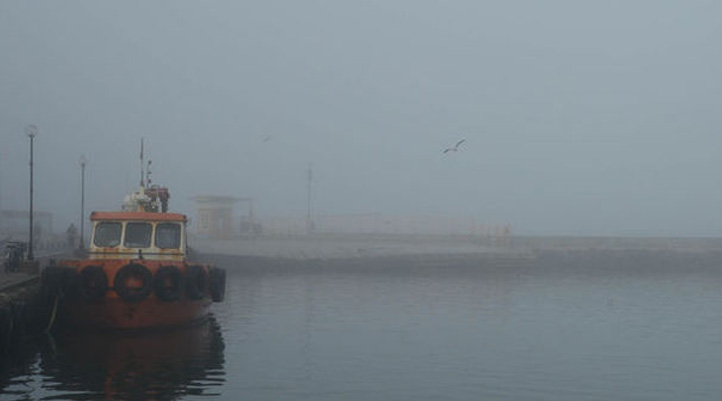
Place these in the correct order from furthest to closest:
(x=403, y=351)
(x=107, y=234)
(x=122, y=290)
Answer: (x=107, y=234) < (x=122, y=290) < (x=403, y=351)

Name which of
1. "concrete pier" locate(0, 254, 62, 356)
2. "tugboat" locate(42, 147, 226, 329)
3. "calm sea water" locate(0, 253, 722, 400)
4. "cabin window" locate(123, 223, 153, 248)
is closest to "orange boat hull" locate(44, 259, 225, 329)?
"tugboat" locate(42, 147, 226, 329)

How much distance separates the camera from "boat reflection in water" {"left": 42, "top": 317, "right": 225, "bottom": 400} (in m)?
18.5

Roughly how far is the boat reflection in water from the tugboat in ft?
1.70

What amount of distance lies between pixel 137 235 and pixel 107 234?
969 mm

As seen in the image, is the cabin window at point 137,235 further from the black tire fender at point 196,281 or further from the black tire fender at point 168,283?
the black tire fender at point 168,283

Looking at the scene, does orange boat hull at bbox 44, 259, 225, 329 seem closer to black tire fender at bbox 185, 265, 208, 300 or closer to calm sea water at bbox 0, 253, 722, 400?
black tire fender at bbox 185, 265, 208, 300

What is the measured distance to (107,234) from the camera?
27766 mm

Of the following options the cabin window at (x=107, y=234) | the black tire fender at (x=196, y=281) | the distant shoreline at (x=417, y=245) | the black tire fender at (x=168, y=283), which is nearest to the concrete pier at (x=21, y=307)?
the cabin window at (x=107, y=234)

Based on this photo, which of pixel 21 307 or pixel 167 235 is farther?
pixel 167 235

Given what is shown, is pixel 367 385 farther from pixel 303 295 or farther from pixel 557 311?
pixel 303 295

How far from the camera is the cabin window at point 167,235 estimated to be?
27.9m

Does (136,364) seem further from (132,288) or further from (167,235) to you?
(167,235)

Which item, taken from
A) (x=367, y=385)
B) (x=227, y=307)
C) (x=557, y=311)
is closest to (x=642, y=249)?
(x=557, y=311)

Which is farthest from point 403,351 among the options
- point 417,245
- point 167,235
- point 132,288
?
point 417,245
